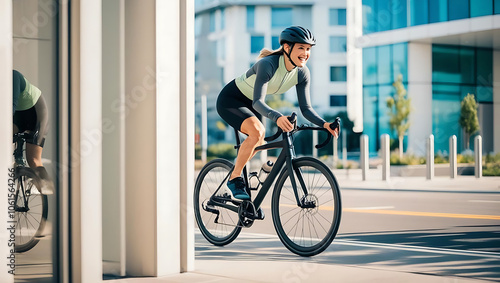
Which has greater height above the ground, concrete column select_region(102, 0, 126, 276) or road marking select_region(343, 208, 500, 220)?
concrete column select_region(102, 0, 126, 276)

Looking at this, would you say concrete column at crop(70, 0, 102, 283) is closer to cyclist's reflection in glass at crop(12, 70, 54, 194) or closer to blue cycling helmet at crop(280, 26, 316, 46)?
cyclist's reflection in glass at crop(12, 70, 54, 194)

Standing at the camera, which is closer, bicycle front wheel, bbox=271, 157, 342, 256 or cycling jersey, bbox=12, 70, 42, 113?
cycling jersey, bbox=12, 70, 42, 113

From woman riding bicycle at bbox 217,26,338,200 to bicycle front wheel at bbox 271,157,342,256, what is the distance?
12.2 inches

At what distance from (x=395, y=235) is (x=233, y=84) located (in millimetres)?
3029

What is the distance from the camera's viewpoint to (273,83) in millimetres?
5629

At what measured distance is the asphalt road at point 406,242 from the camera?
5414 millimetres

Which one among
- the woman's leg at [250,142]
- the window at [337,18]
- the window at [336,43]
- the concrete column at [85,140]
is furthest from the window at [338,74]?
the concrete column at [85,140]

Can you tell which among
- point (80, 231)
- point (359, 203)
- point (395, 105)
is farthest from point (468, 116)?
point (80, 231)

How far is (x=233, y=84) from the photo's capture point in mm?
5996

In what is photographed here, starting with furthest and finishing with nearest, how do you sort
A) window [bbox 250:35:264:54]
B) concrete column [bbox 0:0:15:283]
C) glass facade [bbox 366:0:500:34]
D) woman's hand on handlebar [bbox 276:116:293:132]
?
window [bbox 250:35:264:54]
glass facade [bbox 366:0:500:34]
woman's hand on handlebar [bbox 276:116:293:132]
concrete column [bbox 0:0:15:283]

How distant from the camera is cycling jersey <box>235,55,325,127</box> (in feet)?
17.8

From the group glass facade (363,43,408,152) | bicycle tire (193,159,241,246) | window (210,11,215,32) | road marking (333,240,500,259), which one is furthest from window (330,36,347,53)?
bicycle tire (193,159,241,246)

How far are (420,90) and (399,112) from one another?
312 cm

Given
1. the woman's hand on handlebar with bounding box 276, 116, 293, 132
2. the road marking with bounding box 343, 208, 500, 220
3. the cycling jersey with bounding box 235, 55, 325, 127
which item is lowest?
the road marking with bounding box 343, 208, 500, 220
